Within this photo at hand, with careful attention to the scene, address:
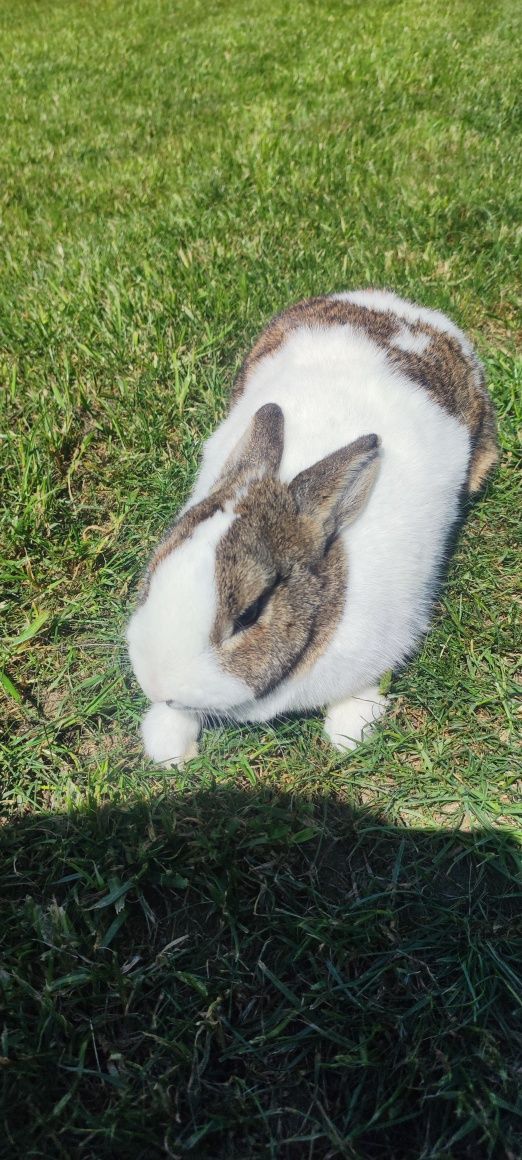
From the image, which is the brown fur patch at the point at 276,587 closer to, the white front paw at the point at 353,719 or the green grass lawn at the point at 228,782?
the white front paw at the point at 353,719

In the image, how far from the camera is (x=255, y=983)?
220 centimetres

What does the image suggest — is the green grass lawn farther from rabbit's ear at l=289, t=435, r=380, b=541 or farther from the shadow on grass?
rabbit's ear at l=289, t=435, r=380, b=541

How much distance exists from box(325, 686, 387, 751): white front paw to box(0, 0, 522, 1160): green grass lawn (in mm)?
61

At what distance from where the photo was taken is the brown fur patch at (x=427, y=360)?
126 inches

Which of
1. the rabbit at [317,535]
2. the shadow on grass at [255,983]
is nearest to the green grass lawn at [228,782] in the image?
the shadow on grass at [255,983]

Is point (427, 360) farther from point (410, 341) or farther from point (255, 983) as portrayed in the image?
point (255, 983)

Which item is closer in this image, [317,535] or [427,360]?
[317,535]

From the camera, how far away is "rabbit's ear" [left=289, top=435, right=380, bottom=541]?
8.36ft

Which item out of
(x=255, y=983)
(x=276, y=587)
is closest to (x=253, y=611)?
(x=276, y=587)

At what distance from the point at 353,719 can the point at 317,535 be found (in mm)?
705

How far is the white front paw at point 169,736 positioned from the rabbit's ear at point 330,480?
2.62 ft

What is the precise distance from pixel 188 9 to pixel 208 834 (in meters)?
12.1

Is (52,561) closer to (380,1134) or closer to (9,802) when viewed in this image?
(9,802)

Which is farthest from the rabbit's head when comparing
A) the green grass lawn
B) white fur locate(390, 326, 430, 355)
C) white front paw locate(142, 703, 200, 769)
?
white fur locate(390, 326, 430, 355)
